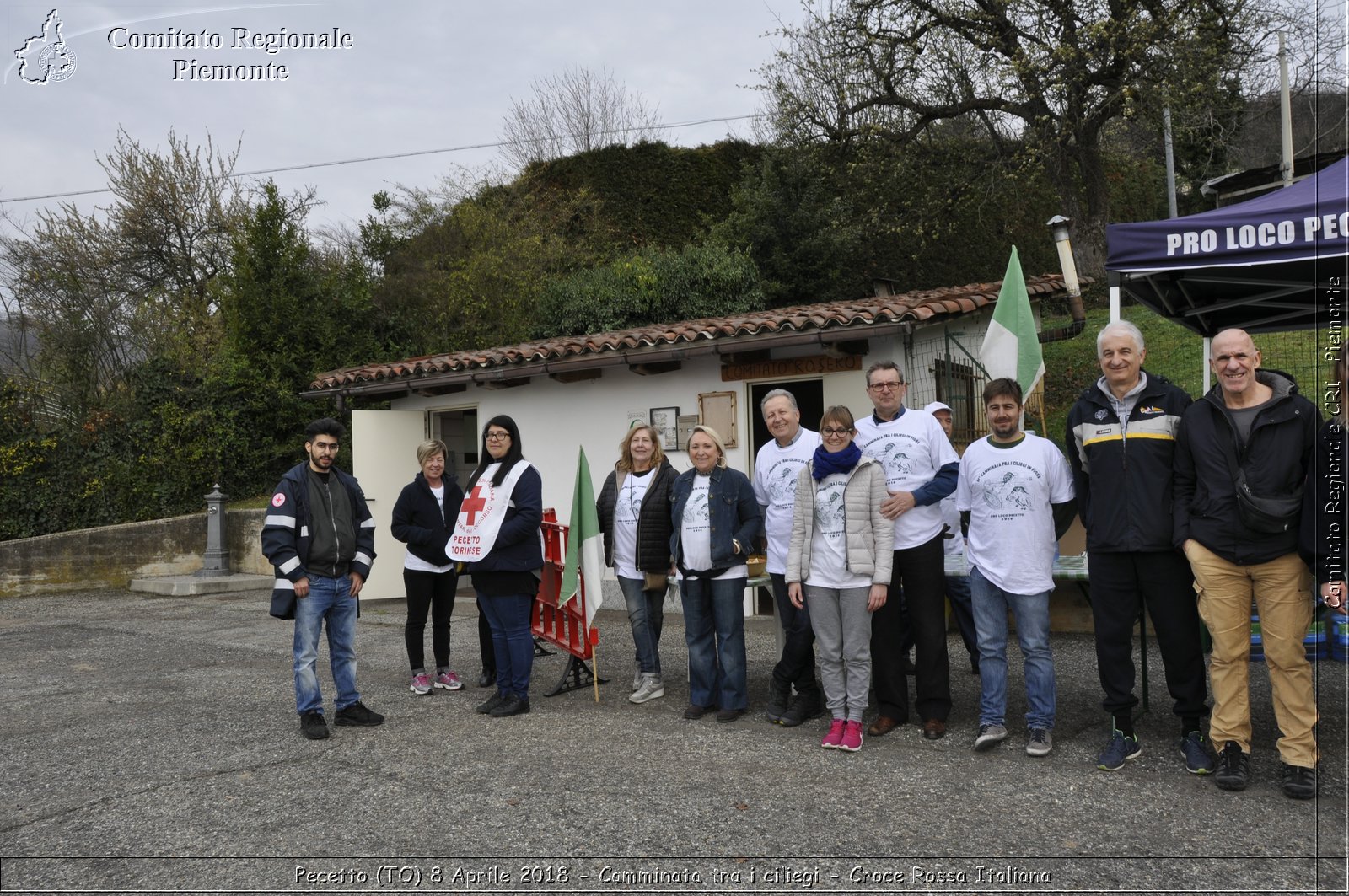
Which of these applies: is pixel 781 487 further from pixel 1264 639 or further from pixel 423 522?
pixel 423 522

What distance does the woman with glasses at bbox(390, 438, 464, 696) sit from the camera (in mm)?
6254

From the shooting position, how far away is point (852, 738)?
462 centimetres

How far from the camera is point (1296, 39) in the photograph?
1517cm

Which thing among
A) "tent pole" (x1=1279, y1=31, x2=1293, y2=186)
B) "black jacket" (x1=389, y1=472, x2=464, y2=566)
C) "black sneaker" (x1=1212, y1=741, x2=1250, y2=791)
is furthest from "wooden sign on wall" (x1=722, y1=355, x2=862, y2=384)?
"tent pole" (x1=1279, y1=31, x2=1293, y2=186)

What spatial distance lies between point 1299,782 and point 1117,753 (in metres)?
0.69

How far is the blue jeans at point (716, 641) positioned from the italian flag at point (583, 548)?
2.35 ft

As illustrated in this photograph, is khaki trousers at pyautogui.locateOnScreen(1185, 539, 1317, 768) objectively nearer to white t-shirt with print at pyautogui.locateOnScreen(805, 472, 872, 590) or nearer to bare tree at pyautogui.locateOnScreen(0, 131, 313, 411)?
white t-shirt with print at pyautogui.locateOnScreen(805, 472, 872, 590)

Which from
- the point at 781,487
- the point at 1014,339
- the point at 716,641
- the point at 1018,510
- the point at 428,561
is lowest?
the point at 716,641

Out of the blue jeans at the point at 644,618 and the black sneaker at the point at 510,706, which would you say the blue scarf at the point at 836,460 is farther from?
the black sneaker at the point at 510,706

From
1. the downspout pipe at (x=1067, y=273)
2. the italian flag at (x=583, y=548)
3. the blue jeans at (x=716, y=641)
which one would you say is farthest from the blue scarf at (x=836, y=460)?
the downspout pipe at (x=1067, y=273)

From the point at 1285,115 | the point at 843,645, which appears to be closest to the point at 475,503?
the point at 843,645

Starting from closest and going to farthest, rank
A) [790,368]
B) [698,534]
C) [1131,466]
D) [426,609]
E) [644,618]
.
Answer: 1. [1131,466]
2. [698,534]
3. [644,618]
4. [426,609]
5. [790,368]

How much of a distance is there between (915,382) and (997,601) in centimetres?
444

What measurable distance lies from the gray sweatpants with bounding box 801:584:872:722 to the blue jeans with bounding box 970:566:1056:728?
555 millimetres
